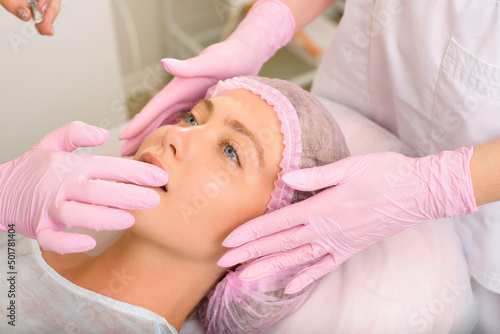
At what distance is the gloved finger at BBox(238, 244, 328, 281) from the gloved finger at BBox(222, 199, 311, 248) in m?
0.08

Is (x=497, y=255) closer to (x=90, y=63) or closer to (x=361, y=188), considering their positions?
(x=361, y=188)

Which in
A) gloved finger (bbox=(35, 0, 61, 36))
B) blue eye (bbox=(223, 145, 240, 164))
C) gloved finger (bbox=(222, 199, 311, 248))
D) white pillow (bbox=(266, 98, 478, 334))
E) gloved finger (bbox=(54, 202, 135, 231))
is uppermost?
gloved finger (bbox=(35, 0, 61, 36))

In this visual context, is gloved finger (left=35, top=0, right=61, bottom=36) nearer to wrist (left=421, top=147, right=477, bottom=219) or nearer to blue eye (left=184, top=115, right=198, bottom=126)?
blue eye (left=184, top=115, right=198, bottom=126)

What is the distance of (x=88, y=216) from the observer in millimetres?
972

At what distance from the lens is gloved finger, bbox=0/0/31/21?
1315 millimetres

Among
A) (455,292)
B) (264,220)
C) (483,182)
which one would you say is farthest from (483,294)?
(264,220)

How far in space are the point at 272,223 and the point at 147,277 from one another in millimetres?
363

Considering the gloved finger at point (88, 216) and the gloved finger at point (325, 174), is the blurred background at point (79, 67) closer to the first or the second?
the gloved finger at point (88, 216)

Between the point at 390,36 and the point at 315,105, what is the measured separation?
32 cm

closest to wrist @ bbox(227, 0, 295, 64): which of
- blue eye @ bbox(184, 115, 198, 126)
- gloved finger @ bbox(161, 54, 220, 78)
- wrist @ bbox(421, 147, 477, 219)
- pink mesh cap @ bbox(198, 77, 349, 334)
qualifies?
gloved finger @ bbox(161, 54, 220, 78)

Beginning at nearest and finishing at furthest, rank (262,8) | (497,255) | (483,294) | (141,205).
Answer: (141,205) → (497,255) → (483,294) → (262,8)

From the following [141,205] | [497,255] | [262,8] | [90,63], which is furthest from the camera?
[90,63]

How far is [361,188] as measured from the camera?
106 centimetres

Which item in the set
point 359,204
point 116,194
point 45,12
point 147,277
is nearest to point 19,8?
point 45,12
